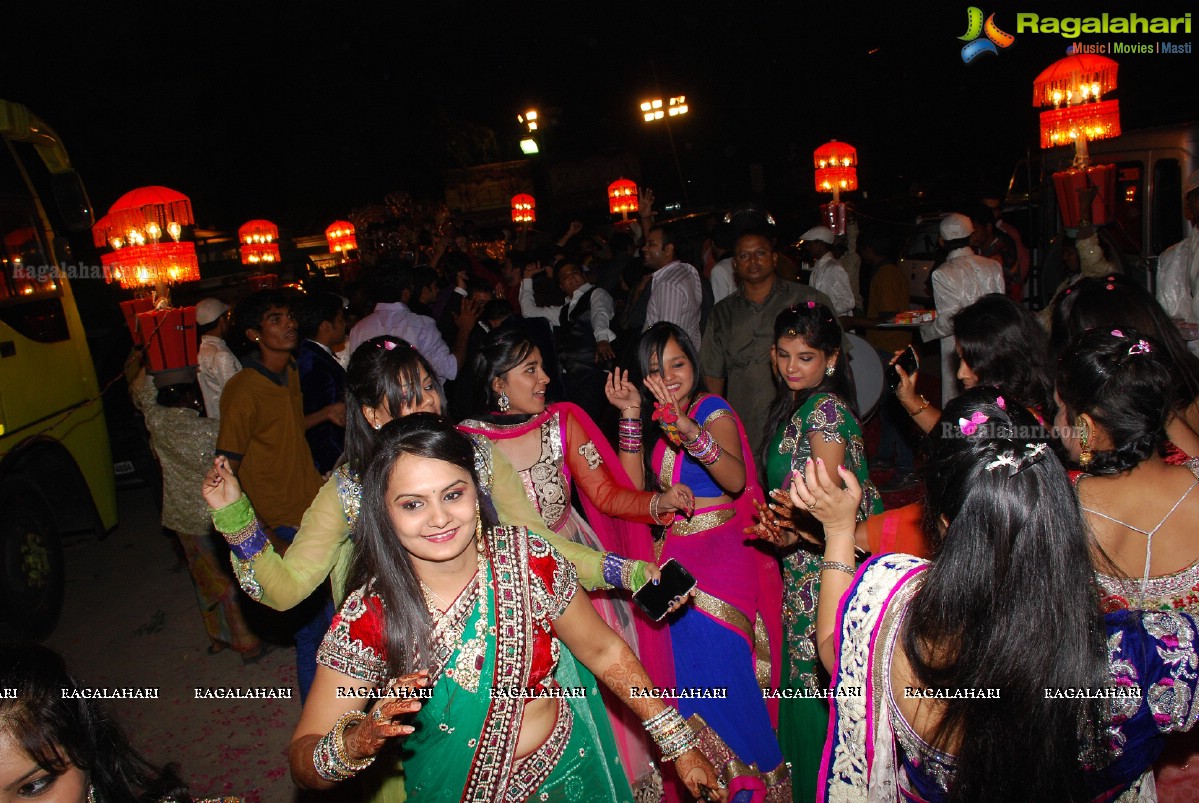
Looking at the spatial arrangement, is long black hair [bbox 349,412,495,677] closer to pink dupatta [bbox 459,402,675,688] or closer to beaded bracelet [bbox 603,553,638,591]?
beaded bracelet [bbox 603,553,638,591]

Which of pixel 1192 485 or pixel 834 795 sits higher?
pixel 1192 485

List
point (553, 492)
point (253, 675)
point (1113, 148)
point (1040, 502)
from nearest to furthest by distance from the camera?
1. point (1040, 502)
2. point (553, 492)
3. point (253, 675)
4. point (1113, 148)

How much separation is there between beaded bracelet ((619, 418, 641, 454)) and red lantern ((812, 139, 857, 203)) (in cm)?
714

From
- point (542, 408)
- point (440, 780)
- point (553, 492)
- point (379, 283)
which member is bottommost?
point (440, 780)

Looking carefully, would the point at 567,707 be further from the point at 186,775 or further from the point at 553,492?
the point at 186,775

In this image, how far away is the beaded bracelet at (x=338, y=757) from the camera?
1.55 m

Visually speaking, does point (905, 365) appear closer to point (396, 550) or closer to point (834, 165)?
point (396, 550)

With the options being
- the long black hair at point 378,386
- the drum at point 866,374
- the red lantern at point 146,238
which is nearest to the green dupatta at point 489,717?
the long black hair at point 378,386

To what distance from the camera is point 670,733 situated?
187 centimetres

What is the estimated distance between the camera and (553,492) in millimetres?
3125

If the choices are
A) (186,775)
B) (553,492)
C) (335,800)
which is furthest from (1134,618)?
(186,775)

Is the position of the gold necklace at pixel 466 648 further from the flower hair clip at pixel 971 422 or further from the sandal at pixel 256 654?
the sandal at pixel 256 654

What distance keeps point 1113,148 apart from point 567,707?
8.58 m

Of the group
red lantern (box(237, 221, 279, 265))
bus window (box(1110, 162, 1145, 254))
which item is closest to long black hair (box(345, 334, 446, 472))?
bus window (box(1110, 162, 1145, 254))
